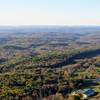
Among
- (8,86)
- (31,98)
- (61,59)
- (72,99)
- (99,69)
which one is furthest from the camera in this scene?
(61,59)

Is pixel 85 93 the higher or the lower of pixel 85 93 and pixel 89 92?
the higher

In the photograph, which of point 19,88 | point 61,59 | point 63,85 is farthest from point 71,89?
point 61,59

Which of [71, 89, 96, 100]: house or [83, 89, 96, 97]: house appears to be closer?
[71, 89, 96, 100]: house

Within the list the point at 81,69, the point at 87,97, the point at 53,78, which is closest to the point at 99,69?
the point at 81,69

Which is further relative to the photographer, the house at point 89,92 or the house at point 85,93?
the house at point 89,92

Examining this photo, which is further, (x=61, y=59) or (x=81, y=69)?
(x=61, y=59)

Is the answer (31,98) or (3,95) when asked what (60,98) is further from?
(3,95)

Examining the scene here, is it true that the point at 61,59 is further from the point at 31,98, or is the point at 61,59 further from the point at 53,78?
the point at 31,98

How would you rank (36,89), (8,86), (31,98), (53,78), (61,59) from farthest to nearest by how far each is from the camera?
(61,59), (53,78), (8,86), (36,89), (31,98)

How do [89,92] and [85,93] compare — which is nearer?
[85,93]
